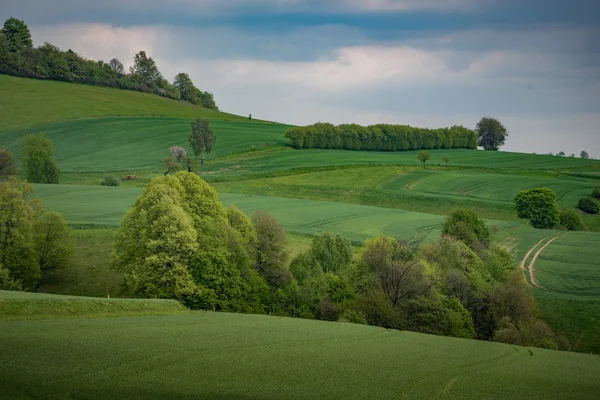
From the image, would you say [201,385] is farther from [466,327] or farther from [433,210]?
[433,210]

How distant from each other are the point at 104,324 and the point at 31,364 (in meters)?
8.35

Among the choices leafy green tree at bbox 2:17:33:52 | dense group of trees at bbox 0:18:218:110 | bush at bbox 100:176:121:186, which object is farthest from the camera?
Result: leafy green tree at bbox 2:17:33:52

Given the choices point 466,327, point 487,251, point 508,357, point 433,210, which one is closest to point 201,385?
point 508,357

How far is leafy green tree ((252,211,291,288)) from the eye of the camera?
53312 mm

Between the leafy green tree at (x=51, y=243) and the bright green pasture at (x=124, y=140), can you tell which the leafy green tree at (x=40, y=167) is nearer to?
the bright green pasture at (x=124, y=140)

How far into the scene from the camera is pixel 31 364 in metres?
21.5

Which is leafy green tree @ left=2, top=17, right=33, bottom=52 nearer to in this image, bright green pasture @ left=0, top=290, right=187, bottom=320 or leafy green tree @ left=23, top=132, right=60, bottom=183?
leafy green tree @ left=23, top=132, right=60, bottom=183

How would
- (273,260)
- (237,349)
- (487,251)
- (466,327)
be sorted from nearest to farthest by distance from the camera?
(237,349) < (466,327) < (273,260) < (487,251)

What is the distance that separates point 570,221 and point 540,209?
4753 mm

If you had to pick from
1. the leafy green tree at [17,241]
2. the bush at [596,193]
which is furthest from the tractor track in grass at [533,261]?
the leafy green tree at [17,241]

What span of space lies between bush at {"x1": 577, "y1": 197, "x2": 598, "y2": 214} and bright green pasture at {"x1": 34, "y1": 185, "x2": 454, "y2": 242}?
77.8 ft

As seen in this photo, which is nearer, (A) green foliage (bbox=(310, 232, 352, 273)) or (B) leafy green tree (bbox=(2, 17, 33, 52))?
(A) green foliage (bbox=(310, 232, 352, 273))

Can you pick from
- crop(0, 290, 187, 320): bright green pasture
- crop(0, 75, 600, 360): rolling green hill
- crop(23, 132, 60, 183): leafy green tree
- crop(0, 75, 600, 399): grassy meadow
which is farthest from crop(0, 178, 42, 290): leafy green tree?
crop(23, 132, 60, 183): leafy green tree

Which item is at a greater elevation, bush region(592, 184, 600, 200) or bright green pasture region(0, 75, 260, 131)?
bright green pasture region(0, 75, 260, 131)
